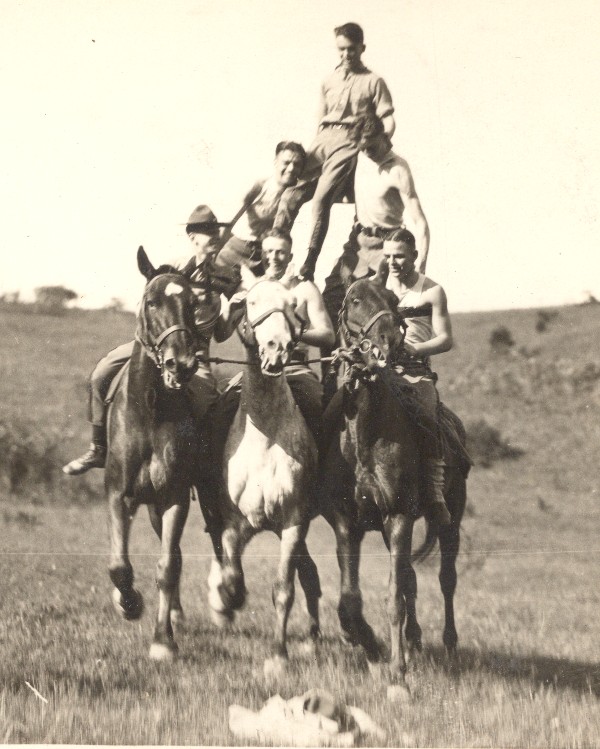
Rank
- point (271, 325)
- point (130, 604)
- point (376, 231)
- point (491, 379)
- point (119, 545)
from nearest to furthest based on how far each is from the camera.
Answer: point (271, 325) < point (119, 545) < point (130, 604) < point (376, 231) < point (491, 379)

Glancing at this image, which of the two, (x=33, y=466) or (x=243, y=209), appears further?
(x=33, y=466)

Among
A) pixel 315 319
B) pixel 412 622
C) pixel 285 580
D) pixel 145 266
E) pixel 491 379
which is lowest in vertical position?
pixel 412 622

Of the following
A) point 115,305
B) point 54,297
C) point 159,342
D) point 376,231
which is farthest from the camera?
point 54,297

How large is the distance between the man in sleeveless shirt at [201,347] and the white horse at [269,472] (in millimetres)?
320

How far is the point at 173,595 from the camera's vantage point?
208 inches

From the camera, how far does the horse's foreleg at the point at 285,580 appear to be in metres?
4.96

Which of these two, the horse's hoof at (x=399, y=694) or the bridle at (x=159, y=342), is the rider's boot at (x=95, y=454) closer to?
the bridle at (x=159, y=342)

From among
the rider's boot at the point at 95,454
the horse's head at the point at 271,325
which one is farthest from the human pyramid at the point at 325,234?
the horse's head at the point at 271,325

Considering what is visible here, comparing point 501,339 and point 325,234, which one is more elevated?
point 325,234

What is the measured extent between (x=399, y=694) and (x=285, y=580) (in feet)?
2.41

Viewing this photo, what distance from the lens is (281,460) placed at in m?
4.95

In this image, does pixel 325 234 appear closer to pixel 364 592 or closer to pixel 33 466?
pixel 364 592

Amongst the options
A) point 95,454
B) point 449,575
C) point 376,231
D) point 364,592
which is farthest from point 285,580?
point 376,231

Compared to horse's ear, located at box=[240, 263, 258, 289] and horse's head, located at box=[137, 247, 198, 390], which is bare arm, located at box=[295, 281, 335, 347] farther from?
horse's head, located at box=[137, 247, 198, 390]
